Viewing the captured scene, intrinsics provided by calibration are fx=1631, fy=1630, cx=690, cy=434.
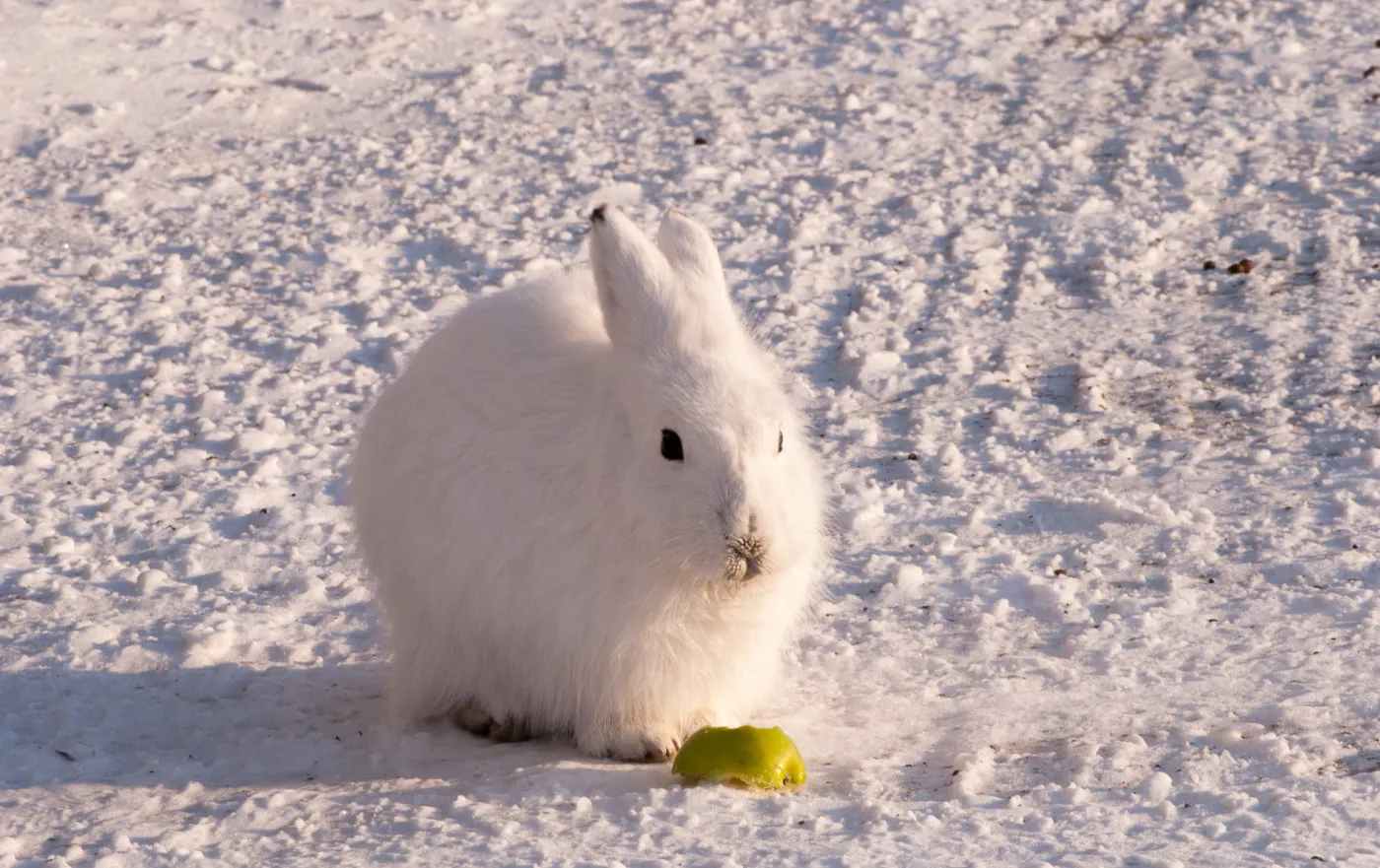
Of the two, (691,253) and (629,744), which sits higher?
(691,253)

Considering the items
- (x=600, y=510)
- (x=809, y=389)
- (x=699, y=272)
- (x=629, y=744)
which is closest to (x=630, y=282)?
(x=699, y=272)

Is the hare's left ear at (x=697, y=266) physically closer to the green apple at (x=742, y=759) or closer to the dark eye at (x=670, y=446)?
the dark eye at (x=670, y=446)

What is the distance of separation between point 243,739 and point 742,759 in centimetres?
148

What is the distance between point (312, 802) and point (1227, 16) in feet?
24.7

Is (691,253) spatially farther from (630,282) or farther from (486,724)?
(486,724)

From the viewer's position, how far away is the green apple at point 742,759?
3793mm

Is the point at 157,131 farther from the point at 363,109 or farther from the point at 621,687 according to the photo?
the point at 621,687

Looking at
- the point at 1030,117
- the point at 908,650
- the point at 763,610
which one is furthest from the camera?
the point at 1030,117

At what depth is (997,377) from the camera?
6.34 metres

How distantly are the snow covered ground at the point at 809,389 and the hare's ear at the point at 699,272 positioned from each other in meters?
1.13

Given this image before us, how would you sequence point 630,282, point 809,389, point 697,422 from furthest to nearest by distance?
point 809,389 → point 630,282 → point 697,422

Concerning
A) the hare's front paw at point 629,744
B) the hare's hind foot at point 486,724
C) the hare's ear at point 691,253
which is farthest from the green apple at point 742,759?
the hare's ear at point 691,253

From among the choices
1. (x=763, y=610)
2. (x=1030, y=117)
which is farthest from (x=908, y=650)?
(x=1030, y=117)

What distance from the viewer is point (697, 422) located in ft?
12.1
